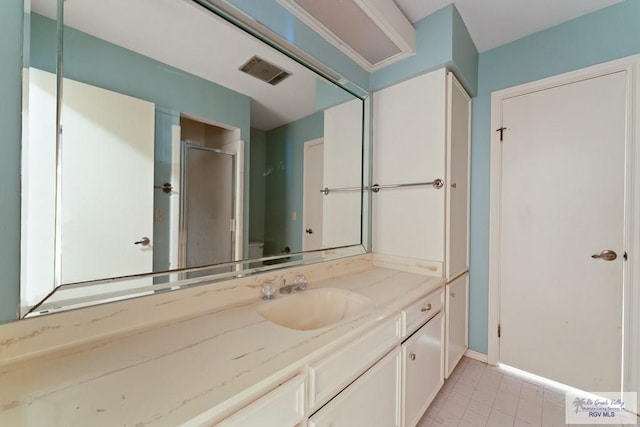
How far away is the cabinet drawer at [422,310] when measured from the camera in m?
1.19

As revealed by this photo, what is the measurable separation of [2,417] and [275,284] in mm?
857

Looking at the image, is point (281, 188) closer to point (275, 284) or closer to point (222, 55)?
point (275, 284)

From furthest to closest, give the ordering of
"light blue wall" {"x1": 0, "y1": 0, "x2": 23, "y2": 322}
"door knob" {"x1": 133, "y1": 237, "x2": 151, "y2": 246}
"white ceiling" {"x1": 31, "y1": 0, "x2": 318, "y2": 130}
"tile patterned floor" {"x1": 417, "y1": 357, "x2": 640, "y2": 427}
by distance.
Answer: "tile patterned floor" {"x1": 417, "y1": 357, "x2": 640, "y2": 427} < "door knob" {"x1": 133, "y1": 237, "x2": 151, "y2": 246} < "white ceiling" {"x1": 31, "y1": 0, "x2": 318, "y2": 130} < "light blue wall" {"x1": 0, "y1": 0, "x2": 23, "y2": 322}

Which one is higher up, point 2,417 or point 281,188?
point 281,188

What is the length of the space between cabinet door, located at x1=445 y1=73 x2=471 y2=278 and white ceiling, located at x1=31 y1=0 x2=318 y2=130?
3.39 feet

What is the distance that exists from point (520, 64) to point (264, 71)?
6.29 feet

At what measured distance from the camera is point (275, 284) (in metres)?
1.23

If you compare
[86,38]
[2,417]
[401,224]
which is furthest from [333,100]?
[2,417]

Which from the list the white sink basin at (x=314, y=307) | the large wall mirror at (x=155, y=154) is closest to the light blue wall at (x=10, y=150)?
the large wall mirror at (x=155, y=154)

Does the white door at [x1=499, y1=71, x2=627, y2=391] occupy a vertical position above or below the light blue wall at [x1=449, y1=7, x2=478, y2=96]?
below

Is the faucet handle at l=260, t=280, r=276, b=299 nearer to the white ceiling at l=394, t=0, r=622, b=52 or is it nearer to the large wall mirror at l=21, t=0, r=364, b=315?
the large wall mirror at l=21, t=0, r=364, b=315

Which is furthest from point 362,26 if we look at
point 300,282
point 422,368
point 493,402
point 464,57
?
point 493,402

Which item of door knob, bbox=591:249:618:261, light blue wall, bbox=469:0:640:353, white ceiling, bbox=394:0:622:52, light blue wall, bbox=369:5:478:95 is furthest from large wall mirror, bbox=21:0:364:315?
door knob, bbox=591:249:618:261

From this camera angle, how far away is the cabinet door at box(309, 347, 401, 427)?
31.3 inches
